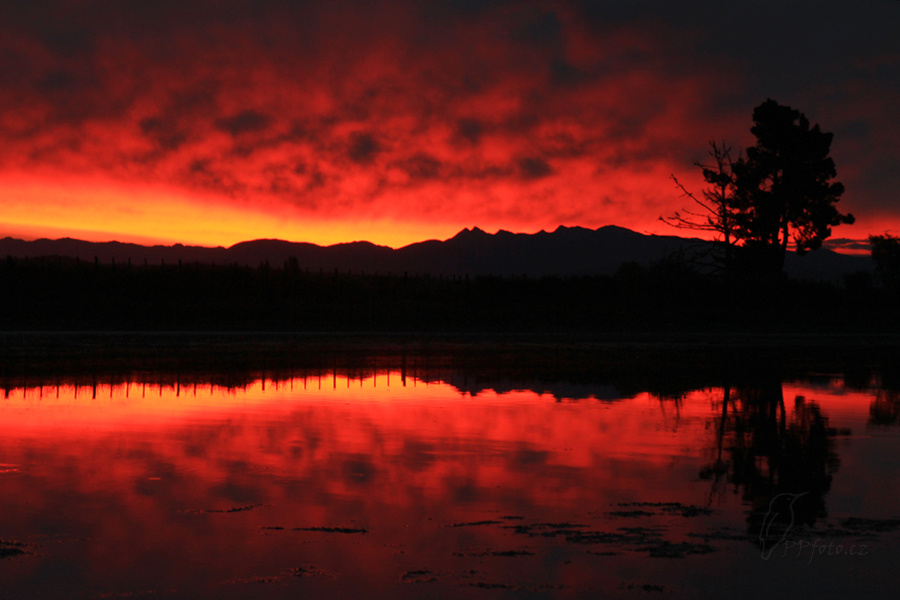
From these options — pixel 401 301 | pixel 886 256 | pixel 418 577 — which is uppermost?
pixel 886 256

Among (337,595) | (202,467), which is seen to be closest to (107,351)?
(202,467)

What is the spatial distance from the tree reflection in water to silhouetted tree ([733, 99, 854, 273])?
54.1 meters

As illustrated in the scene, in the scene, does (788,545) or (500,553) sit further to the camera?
(788,545)

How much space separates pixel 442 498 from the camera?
915 centimetres

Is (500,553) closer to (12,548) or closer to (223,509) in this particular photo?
(223,509)

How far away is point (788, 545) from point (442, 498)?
331 cm

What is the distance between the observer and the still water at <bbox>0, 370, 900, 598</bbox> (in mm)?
6598

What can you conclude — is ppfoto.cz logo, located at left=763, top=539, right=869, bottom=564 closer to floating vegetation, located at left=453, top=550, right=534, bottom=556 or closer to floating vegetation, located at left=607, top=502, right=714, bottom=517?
floating vegetation, located at left=607, top=502, right=714, bottom=517

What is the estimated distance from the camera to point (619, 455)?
1173cm

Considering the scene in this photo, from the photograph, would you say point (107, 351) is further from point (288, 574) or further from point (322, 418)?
point (288, 574)

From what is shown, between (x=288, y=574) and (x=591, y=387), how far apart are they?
14.6 m

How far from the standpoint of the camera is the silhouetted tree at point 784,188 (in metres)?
68.6

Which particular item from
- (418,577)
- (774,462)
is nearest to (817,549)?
(418,577)

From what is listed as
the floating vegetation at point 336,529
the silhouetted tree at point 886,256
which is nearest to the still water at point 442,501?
the floating vegetation at point 336,529
